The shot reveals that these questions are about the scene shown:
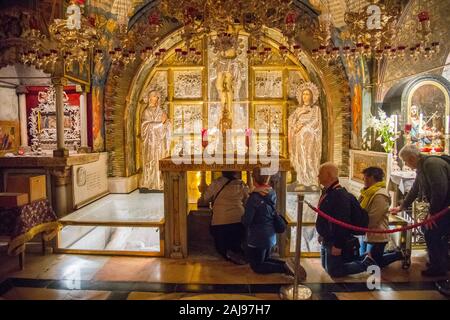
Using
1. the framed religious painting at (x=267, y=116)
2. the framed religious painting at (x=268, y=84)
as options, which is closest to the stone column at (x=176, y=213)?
the framed religious painting at (x=267, y=116)

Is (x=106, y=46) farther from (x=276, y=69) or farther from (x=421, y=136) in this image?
(x=421, y=136)

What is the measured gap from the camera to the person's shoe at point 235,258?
15.3 ft

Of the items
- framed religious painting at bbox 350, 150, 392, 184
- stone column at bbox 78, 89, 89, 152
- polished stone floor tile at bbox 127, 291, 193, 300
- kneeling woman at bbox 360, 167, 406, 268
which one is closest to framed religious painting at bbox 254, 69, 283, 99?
framed religious painting at bbox 350, 150, 392, 184

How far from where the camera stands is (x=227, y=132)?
6.02m

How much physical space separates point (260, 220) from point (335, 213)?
34.5 inches

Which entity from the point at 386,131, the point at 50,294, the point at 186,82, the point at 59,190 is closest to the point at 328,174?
the point at 50,294

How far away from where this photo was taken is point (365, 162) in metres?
8.83

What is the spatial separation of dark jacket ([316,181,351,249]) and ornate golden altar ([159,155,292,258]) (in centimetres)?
87

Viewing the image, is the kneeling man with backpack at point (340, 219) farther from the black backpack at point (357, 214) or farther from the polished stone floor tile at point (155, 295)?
the polished stone floor tile at point (155, 295)

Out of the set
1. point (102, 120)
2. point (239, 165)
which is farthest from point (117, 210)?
point (239, 165)

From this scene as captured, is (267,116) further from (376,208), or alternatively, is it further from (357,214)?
(357,214)

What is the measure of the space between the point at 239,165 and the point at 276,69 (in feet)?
20.9

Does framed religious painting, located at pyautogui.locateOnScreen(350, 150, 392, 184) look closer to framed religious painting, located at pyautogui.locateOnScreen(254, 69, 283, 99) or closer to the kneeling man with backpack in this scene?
framed religious painting, located at pyautogui.locateOnScreen(254, 69, 283, 99)

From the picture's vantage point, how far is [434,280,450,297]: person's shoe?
3836 millimetres
